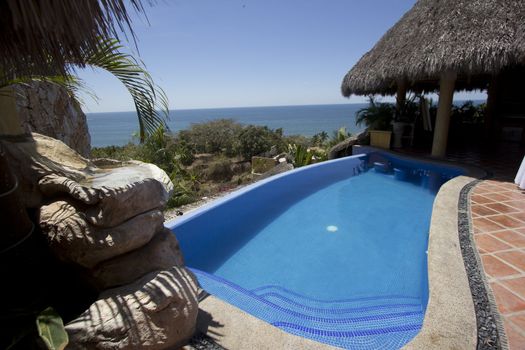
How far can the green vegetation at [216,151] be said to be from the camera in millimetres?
9289

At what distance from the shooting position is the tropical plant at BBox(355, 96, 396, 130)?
27.1 ft

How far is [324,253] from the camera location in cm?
369

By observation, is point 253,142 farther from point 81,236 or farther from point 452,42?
point 81,236

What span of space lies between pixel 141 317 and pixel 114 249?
0.52 metres

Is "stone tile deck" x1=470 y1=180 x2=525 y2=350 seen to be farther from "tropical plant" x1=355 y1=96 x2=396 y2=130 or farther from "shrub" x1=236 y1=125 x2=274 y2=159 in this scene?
"shrub" x1=236 y1=125 x2=274 y2=159

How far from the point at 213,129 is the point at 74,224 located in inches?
481

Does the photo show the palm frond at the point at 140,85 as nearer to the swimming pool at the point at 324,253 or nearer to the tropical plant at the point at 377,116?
the swimming pool at the point at 324,253

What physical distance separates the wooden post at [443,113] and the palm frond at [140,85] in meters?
6.59

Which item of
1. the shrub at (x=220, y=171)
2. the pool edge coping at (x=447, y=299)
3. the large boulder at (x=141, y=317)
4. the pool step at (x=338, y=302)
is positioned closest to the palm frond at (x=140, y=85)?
the large boulder at (x=141, y=317)

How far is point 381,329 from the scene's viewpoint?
2154 millimetres

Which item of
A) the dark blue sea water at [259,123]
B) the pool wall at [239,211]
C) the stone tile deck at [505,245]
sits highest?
the stone tile deck at [505,245]

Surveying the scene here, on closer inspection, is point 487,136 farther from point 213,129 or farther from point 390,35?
point 213,129

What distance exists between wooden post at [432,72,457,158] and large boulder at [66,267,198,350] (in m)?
7.08

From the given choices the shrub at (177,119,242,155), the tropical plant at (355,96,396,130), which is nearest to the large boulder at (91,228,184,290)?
the tropical plant at (355,96,396,130)
